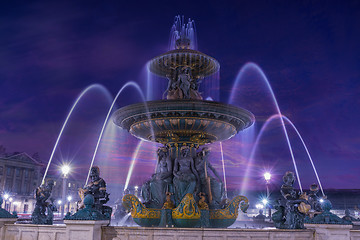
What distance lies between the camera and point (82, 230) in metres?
7.37

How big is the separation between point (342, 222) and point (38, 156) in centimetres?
11755

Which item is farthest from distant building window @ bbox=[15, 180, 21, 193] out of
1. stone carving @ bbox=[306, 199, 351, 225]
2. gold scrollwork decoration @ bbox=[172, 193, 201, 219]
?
stone carving @ bbox=[306, 199, 351, 225]

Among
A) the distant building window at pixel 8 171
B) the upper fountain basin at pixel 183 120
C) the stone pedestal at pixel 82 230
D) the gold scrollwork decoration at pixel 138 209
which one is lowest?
the stone pedestal at pixel 82 230

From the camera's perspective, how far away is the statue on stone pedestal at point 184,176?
11.8 m

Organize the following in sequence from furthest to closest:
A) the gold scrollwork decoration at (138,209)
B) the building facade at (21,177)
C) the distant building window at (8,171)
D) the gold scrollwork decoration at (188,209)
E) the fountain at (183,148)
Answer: the distant building window at (8,171)
the building facade at (21,177)
the fountain at (183,148)
the gold scrollwork decoration at (138,209)
the gold scrollwork decoration at (188,209)

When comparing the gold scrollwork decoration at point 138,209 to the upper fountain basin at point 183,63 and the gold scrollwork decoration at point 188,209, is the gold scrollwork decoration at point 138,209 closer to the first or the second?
the gold scrollwork decoration at point 188,209

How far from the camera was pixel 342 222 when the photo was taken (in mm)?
7531

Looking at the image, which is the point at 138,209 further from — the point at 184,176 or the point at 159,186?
the point at 184,176

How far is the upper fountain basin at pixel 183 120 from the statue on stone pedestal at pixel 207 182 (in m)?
0.73

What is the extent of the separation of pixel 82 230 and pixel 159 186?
16.2 feet

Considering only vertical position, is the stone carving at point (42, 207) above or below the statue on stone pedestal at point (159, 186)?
below

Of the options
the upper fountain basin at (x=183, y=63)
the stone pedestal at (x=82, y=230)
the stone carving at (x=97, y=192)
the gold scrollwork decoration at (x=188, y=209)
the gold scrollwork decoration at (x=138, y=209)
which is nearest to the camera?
the stone pedestal at (x=82, y=230)

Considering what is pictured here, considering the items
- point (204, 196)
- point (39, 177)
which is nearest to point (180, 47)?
point (204, 196)

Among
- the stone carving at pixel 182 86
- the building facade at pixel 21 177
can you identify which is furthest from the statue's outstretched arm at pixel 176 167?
the building facade at pixel 21 177
